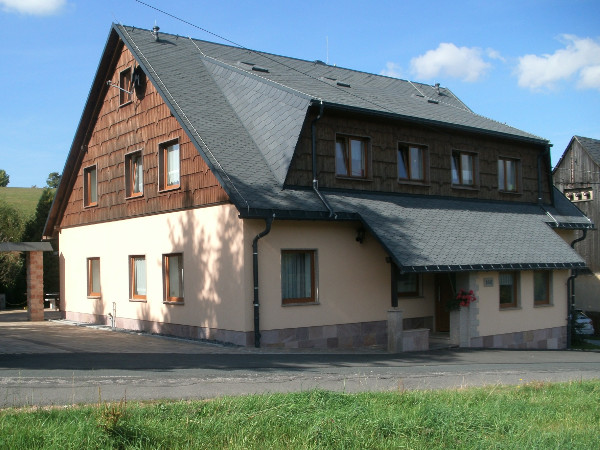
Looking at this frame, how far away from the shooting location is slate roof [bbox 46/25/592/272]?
52.2ft

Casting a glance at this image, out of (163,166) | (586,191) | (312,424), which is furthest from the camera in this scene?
(586,191)

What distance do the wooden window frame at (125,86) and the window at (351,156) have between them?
643 centimetres

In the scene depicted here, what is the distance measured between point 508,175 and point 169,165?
11101 mm

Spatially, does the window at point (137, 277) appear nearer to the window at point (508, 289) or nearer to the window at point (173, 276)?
the window at point (173, 276)

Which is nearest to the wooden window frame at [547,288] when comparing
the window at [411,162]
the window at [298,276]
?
the window at [411,162]

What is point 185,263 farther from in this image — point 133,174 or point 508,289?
point 508,289

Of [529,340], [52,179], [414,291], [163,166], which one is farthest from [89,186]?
[52,179]

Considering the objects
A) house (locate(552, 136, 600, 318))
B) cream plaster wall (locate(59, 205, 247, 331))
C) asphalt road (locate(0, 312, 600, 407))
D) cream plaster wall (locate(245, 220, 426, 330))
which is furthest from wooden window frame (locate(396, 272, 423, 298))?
house (locate(552, 136, 600, 318))

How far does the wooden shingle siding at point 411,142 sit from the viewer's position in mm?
16969

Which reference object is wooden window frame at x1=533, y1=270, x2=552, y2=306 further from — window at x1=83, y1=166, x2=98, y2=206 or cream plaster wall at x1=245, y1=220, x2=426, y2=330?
window at x1=83, y1=166, x2=98, y2=206

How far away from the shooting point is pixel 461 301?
17625 mm

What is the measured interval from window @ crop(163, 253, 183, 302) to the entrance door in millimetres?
7056

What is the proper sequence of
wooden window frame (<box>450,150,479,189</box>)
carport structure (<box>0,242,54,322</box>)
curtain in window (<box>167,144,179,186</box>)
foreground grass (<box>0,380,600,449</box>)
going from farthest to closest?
carport structure (<box>0,242,54,322</box>)
wooden window frame (<box>450,150,479,189</box>)
curtain in window (<box>167,144,179,186</box>)
foreground grass (<box>0,380,600,449</box>)

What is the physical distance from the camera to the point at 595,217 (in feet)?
104
